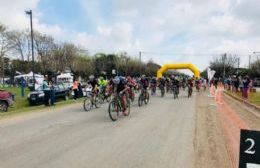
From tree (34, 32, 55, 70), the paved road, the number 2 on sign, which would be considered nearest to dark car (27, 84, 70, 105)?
the paved road

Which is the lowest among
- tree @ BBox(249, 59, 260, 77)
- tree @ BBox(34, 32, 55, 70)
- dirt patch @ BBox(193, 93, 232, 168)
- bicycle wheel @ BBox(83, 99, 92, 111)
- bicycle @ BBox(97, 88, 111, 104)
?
dirt patch @ BBox(193, 93, 232, 168)

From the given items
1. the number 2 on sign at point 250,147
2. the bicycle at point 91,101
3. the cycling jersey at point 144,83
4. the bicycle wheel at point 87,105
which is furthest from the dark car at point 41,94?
the number 2 on sign at point 250,147

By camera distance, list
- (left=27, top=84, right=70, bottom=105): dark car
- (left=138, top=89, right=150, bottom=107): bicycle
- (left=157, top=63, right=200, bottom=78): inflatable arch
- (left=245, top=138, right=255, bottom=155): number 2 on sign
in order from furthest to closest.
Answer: (left=157, top=63, right=200, bottom=78): inflatable arch < (left=27, top=84, right=70, bottom=105): dark car < (left=138, top=89, right=150, bottom=107): bicycle < (left=245, top=138, right=255, bottom=155): number 2 on sign

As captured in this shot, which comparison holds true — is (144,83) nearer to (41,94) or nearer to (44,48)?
(41,94)

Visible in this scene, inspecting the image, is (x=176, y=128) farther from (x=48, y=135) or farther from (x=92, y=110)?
(x=92, y=110)

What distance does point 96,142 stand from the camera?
33.7ft

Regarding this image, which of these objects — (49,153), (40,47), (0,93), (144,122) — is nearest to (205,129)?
(144,122)

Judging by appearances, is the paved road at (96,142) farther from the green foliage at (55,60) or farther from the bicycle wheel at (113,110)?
the green foliage at (55,60)

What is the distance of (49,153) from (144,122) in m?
6.28

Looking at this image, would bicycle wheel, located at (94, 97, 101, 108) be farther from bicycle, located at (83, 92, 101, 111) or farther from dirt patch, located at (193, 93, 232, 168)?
dirt patch, located at (193, 93, 232, 168)

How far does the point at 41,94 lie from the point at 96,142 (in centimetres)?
1847

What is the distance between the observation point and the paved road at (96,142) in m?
8.01

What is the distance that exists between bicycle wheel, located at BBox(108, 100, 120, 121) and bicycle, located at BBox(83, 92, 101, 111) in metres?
4.05

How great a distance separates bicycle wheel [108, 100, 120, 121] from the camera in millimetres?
14859
